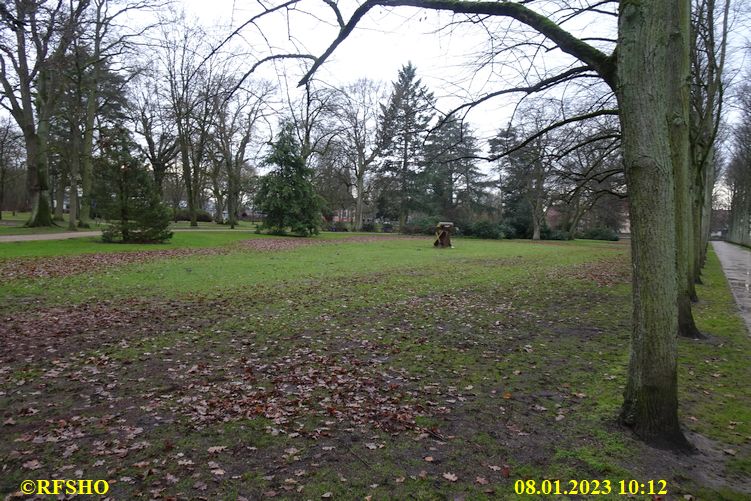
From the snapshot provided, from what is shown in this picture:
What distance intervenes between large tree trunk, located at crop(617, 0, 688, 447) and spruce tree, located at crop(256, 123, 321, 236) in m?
30.8

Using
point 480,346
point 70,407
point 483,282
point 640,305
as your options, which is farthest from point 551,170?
point 70,407

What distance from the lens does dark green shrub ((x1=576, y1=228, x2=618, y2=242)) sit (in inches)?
2211

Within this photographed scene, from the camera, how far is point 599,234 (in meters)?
56.9

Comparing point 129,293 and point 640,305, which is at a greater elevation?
point 640,305

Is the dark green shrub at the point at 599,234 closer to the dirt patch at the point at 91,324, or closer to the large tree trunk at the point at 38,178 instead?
the large tree trunk at the point at 38,178

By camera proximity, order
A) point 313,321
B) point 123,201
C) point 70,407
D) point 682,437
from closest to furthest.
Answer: point 682,437 < point 70,407 < point 313,321 < point 123,201

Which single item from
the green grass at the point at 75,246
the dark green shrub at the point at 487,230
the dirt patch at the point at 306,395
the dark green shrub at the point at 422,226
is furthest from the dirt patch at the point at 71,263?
the dark green shrub at the point at 487,230

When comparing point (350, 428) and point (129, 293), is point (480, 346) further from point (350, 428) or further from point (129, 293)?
point (129, 293)

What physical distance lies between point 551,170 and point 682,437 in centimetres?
753

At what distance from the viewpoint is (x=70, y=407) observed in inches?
158

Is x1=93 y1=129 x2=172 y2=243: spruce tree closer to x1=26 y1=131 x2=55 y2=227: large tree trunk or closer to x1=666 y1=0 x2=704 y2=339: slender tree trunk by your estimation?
x1=26 y1=131 x2=55 y2=227: large tree trunk

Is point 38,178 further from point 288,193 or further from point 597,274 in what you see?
point 597,274

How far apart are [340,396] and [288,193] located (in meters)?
29.7

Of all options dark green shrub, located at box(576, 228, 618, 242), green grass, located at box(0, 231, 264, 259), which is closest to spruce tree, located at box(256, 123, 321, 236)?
green grass, located at box(0, 231, 264, 259)
